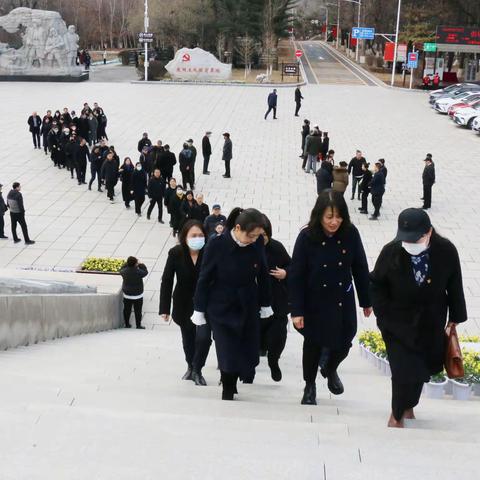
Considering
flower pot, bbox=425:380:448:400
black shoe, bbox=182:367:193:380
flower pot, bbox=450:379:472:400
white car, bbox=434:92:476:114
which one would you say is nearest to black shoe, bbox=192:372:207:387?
black shoe, bbox=182:367:193:380

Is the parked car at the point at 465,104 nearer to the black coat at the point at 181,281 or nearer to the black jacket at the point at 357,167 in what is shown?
the black jacket at the point at 357,167

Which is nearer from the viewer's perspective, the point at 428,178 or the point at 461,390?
the point at 461,390

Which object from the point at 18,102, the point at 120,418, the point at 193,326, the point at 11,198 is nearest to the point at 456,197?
the point at 11,198

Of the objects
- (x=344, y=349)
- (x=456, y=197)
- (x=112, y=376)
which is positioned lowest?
(x=456, y=197)

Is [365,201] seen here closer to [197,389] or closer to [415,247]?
[197,389]

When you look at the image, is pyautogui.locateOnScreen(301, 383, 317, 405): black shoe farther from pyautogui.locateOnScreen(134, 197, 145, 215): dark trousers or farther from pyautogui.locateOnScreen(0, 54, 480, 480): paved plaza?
pyautogui.locateOnScreen(134, 197, 145, 215): dark trousers

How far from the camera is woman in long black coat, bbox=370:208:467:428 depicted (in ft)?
15.2

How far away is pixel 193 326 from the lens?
6.41m

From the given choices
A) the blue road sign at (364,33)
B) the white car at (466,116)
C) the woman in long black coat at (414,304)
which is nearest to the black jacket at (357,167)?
the woman in long black coat at (414,304)

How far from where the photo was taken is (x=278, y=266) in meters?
6.27

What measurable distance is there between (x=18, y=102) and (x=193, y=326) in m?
30.8

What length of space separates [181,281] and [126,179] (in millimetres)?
11011

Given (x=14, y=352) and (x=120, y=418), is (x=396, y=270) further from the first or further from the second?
(x=14, y=352)

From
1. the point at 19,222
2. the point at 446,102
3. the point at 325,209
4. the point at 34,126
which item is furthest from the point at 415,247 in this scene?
the point at 446,102
